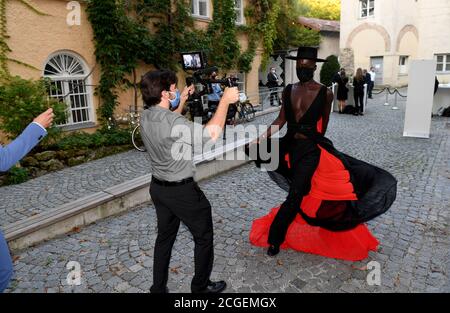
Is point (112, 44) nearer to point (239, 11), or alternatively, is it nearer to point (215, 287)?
point (239, 11)

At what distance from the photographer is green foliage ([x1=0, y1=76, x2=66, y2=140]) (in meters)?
7.42

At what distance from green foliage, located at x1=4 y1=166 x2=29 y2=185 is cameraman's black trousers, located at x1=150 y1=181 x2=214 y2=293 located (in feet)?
17.1

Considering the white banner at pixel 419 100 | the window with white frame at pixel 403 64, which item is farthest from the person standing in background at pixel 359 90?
the window with white frame at pixel 403 64

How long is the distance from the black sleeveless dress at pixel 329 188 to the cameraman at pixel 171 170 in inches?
44.5

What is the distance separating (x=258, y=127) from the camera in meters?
12.5

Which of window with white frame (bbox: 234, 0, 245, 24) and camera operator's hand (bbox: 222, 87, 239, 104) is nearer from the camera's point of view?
camera operator's hand (bbox: 222, 87, 239, 104)

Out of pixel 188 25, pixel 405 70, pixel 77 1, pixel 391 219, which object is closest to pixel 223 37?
pixel 188 25

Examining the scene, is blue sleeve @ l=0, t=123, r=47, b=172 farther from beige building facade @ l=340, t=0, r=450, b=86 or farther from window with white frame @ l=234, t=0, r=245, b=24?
beige building facade @ l=340, t=0, r=450, b=86

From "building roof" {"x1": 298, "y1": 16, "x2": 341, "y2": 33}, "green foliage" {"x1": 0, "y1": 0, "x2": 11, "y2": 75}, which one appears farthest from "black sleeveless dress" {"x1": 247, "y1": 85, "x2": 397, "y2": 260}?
"building roof" {"x1": 298, "y1": 16, "x2": 341, "y2": 33}

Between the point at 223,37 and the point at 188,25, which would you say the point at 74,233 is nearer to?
the point at 188,25

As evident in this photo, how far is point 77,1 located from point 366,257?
926 cm

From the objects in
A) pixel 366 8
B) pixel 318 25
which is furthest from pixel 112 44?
pixel 366 8

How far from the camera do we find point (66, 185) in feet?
22.0

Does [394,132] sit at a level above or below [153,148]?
below
